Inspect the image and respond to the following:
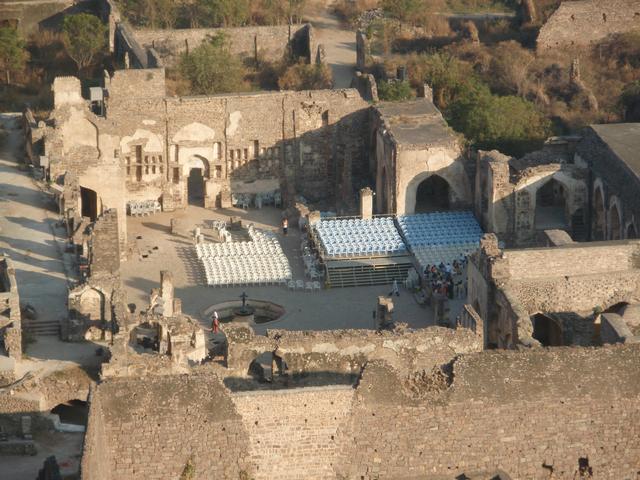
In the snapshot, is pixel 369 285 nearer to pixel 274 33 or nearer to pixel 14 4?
pixel 274 33

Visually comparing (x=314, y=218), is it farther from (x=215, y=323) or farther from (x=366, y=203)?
(x=215, y=323)

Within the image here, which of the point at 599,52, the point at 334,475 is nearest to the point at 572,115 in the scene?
the point at 599,52

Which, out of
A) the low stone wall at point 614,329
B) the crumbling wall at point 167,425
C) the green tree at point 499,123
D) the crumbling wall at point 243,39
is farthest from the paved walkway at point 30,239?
the green tree at point 499,123

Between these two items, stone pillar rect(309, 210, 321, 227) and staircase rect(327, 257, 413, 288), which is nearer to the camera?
staircase rect(327, 257, 413, 288)

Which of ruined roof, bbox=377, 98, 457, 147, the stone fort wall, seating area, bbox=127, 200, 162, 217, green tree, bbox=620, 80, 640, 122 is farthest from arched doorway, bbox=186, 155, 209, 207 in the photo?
the stone fort wall

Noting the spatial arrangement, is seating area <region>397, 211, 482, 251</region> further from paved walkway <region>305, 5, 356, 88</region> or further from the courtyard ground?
paved walkway <region>305, 5, 356, 88</region>

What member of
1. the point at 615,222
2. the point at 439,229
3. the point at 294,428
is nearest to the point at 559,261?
the point at 615,222

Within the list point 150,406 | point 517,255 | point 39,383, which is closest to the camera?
point 150,406

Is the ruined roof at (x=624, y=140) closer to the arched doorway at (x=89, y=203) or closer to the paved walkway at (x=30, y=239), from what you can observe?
the arched doorway at (x=89, y=203)
